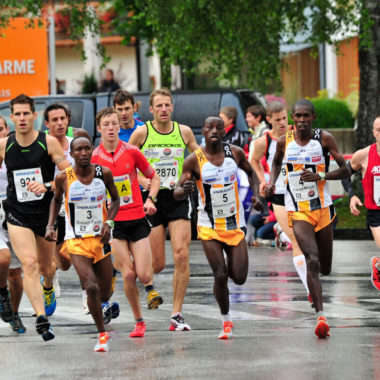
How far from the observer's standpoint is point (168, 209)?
35.6 feet

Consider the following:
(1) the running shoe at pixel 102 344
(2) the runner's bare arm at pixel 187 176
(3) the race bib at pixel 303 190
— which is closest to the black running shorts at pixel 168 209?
(2) the runner's bare arm at pixel 187 176

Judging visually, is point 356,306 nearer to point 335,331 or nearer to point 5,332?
point 335,331

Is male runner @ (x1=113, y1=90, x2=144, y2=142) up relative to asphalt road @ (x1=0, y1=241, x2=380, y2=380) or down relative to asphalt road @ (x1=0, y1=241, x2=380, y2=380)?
up

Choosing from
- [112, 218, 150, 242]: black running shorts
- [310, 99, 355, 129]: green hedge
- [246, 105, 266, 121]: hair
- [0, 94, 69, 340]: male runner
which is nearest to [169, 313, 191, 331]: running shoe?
[112, 218, 150, 242]: black running shorts

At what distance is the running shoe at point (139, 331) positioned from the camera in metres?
9.73

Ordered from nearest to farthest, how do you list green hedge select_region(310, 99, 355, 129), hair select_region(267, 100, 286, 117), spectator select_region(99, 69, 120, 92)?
1. hair select_region(267, 100, 286, 117)
2. green hedge select_region(310, 99, 355, 129)
3. spectator select_region(99, 69, 120, 92)

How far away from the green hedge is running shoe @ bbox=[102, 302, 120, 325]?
59.7 feet

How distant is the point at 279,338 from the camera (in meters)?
9.43

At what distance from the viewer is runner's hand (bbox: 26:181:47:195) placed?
1005 cm

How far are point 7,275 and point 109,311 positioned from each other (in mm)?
969

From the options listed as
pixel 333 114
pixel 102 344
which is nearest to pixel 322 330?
pixel 102 344

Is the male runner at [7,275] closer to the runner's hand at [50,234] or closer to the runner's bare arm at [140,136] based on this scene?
the runner's hand at [50,234]

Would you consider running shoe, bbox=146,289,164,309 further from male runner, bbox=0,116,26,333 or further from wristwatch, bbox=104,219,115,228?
wristwatch, bbox=104,219,115,228

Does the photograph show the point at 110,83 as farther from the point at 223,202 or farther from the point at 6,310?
the point at 223,202
